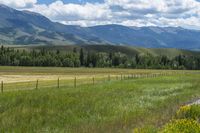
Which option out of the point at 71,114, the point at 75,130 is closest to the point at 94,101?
the point at 71,114

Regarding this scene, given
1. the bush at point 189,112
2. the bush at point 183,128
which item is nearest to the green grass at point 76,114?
the bush at point 189,112

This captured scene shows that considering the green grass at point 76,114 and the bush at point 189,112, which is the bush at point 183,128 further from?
the bush at point 189,112

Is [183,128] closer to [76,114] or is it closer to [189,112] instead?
[189,112]

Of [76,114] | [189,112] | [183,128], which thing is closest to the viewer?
[183,128]

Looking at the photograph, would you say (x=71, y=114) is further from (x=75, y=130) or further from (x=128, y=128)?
(x=128, y=128)

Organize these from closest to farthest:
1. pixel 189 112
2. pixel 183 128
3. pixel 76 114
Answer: pixel 183 128 < pixel 189 112 < pixel 76 114

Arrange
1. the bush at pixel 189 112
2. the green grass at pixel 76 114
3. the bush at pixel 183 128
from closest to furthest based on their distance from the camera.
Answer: the bush at pixel 183 128 → the bush at pixel 189 112 → the green grass at pixel 76 114

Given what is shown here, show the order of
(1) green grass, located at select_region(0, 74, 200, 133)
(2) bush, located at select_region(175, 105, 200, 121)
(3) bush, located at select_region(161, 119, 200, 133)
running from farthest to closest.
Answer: (1) green grass, located at select_region(0, 74, 200, 133)
(2) bush, located at select_region(175, 105, 200, 121)
(3) bush, located at select_region(161, 119, 200, 133)

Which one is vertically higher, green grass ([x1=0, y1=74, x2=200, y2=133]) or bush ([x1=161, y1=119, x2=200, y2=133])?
bush ([x1=161, y1=119, x2=200, y2=133])

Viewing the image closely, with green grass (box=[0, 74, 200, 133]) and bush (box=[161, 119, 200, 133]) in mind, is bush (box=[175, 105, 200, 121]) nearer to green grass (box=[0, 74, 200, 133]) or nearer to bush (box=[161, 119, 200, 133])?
green grass (box=[0, 74, 200, 133])

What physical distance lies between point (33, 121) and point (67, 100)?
9.14 meters

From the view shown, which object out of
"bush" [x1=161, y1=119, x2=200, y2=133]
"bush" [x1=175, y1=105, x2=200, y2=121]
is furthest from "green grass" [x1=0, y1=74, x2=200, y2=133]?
"bush" [x1=161, y1=119, x2=200, y2=133]

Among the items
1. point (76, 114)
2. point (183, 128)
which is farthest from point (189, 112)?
point (76, 114)

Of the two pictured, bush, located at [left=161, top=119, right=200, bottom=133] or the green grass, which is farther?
the green grass
